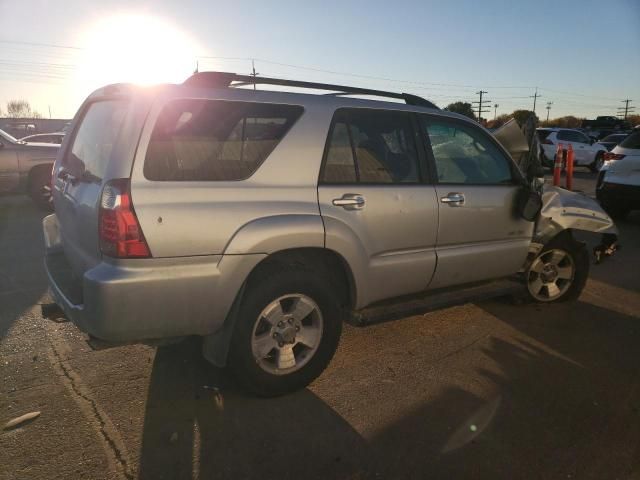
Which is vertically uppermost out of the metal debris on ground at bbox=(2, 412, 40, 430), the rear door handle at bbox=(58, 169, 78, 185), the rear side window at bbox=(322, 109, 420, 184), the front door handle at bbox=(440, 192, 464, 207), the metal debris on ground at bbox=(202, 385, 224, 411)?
the rear side window at bbox=(322, 109, 420, 184)

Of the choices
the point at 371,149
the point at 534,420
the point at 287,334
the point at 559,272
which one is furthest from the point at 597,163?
the point at 287,334

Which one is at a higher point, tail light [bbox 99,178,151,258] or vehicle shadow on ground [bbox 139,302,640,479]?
tail light [bbox 99,178,151,258]

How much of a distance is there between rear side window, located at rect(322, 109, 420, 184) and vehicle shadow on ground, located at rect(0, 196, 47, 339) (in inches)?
113

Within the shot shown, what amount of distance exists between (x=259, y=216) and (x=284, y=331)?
2.42 ft

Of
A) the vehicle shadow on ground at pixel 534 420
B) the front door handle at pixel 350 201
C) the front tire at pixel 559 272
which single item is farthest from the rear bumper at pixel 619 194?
the front door handle at pixel 350 201

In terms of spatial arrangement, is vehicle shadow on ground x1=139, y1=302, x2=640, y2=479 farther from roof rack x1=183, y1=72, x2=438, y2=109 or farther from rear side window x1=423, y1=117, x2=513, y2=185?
roof rack x1=183, y1=72, x2=438, y2=109

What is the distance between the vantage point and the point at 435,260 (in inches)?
141

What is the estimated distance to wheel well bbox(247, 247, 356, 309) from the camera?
2918mm

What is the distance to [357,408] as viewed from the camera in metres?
2.92

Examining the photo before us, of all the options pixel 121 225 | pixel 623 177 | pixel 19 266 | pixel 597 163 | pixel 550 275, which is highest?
pixel 121 225

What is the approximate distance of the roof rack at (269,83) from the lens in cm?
300

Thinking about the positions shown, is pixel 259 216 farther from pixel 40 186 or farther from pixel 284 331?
pixel 40 186

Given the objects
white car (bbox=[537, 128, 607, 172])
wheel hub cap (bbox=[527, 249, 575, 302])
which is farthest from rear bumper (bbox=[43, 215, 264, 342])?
white car (bbox=[537, 128, 607, 172])

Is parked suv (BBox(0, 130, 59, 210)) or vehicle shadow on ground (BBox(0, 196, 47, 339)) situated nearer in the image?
vehicle shadow on ground (BBox(0, 196, 47, 339))
